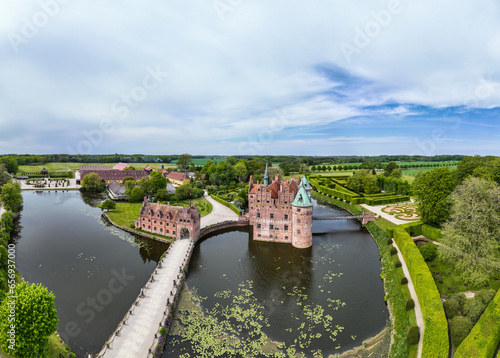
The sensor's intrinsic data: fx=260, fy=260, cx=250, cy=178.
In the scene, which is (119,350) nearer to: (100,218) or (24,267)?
(24,267)

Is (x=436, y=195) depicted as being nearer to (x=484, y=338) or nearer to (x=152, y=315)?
(x=484, y=338)

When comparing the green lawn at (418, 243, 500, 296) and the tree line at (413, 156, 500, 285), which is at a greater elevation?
the tree line at (413, 156, 500, 285)

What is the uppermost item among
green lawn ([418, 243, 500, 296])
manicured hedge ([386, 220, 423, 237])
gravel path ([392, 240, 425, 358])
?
manicured hedge ([386, 220, 423, 237])

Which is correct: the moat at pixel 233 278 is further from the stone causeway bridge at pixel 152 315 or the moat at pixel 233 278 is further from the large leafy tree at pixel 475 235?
the large leafy tree at pixel 475 235

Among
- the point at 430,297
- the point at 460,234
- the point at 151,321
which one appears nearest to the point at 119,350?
the point at 151,321

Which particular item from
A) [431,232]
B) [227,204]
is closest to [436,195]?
[431,232]

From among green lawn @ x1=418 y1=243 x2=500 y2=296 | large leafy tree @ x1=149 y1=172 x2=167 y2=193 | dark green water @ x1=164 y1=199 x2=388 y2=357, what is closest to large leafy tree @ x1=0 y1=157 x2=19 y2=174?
large leafy tree @ x1=149 y1=172 x2=167 y2=193

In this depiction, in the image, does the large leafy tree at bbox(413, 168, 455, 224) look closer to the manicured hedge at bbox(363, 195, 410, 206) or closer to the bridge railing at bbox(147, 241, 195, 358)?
the manicured hedge at bbox(363, 195, 410, 206)
